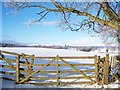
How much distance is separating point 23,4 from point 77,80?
4.39 meters

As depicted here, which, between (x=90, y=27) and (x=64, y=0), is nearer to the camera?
(x=64, y=0)

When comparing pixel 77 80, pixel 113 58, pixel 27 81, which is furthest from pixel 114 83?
pixel 27 81

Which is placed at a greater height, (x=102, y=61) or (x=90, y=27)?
(x=90, y=27)

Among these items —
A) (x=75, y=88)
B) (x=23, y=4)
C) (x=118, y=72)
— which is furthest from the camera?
(x=118, y=72)

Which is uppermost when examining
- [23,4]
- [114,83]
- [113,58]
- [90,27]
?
[23,4]

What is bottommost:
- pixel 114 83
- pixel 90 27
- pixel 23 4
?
pixel 114 83

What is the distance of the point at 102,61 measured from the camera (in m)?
12.5

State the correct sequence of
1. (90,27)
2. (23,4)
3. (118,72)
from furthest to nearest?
(90,27)
(118,72)
(23,4)

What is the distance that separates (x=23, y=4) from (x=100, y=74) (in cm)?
482

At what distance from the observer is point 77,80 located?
501 inches

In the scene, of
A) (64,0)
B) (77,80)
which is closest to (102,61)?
(77,80)

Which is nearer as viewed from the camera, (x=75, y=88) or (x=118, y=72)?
(x=75, y=88)

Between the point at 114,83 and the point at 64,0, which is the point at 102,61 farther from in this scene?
the point at 64,0

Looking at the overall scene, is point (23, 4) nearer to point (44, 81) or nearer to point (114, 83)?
point (44, 81)
